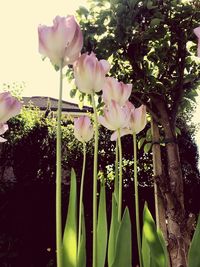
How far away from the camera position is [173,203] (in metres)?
3.06

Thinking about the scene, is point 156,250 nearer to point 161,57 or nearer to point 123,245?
point 123,245

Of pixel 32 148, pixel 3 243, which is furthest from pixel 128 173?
pixel 3 243

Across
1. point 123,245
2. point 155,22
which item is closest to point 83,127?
point 123,245

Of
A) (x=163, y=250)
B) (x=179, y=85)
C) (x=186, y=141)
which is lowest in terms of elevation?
(x=163, y=250)

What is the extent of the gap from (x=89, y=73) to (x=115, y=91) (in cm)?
22

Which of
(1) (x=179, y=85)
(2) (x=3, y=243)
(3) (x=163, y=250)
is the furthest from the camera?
(2) (x=3, y=243)

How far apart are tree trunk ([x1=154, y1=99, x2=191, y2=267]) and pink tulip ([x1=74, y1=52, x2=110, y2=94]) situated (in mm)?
1807

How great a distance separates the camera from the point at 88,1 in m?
3.14

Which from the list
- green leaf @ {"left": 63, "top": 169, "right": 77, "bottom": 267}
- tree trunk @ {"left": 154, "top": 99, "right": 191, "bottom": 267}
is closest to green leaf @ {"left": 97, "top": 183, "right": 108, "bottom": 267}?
A: green leaf @ {"left": 63, "top": 169, "right": 77, "bottom": 267}

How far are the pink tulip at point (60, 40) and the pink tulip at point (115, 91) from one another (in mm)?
277

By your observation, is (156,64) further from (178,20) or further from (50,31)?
(50,31)

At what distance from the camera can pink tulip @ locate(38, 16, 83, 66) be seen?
0.98 metres

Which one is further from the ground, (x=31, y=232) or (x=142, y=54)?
(x=142, y=54)

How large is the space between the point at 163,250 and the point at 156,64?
91.1 inches
